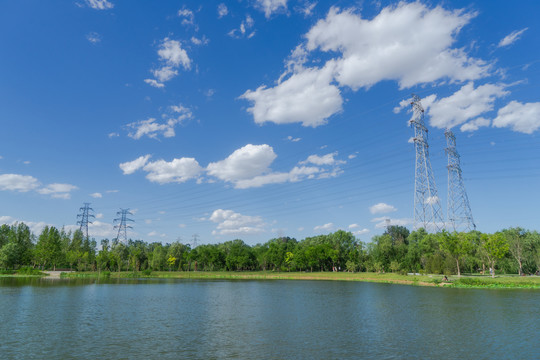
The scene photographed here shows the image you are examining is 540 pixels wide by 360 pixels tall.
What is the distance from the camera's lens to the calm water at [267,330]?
2273cm

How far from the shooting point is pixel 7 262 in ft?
393

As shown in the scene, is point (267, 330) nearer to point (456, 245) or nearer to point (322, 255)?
point (456, 245)

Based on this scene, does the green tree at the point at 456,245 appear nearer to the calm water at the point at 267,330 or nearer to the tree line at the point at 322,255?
the tree line at the point at 322,255

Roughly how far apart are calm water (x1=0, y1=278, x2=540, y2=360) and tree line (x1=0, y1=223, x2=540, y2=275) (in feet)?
175

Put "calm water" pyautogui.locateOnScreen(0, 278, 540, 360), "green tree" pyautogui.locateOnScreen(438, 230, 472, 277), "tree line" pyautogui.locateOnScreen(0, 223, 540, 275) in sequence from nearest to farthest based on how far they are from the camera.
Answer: "calm water" pyautogui.locateOnScreen(0, 278, 540, 360) → "green tree" pyautogui.locateOnScreen(438, 230, 472, 277) → "tree line" pyautogui.locateOnScreen(0, 223, 540, 275)

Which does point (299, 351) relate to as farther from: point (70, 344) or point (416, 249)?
point (416, 249)

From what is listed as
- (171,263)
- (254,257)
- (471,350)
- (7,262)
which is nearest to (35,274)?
(7,262)

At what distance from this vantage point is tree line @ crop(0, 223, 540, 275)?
321 ft

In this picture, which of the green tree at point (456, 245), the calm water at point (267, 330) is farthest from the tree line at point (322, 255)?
the calm water at point (267, 330)

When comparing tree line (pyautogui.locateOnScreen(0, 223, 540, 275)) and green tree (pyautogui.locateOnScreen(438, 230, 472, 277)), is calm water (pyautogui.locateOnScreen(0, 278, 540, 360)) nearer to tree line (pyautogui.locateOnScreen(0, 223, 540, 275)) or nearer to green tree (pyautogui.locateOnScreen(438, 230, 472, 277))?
green tree (pyautogui.locateOnScreen(438, 230, 472, 277))

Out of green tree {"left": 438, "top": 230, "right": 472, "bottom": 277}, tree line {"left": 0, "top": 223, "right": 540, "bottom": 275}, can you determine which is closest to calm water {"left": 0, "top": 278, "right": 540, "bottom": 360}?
green tree {"left": 438, "top": 230, "right": 472, "bottom": 277}

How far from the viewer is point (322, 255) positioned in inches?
5620

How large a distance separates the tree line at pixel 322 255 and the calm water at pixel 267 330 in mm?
53488

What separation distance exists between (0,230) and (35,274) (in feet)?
133
